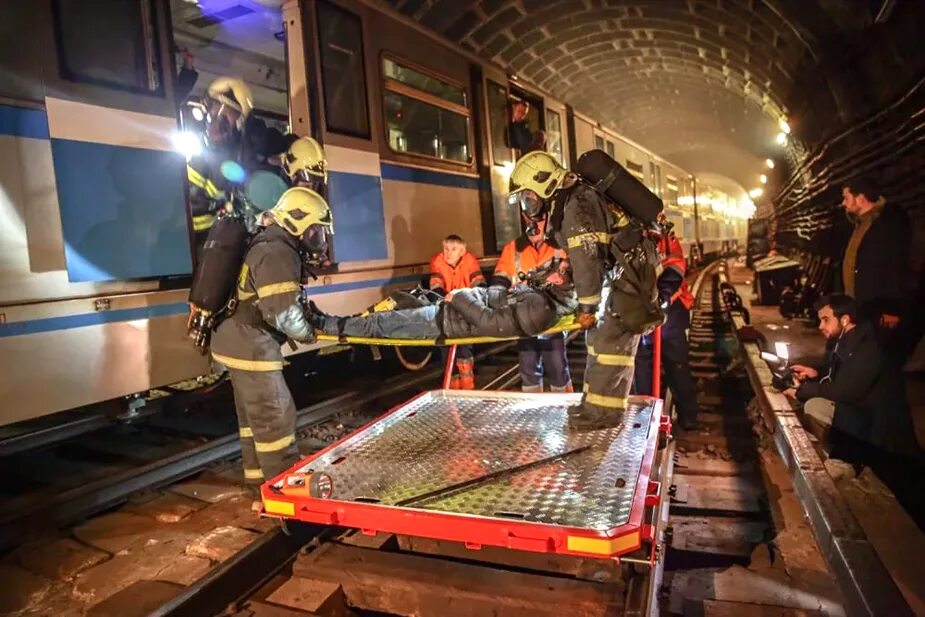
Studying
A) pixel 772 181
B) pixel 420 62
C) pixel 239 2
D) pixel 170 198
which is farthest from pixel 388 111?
pixel 772 181

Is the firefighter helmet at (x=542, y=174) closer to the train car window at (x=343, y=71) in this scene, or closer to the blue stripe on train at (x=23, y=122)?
the train car window at (x=343, y=71)

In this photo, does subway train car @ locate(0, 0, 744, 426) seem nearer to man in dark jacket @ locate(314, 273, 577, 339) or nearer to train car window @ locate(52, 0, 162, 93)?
train car window @ locate(52, 0, 162, 93)

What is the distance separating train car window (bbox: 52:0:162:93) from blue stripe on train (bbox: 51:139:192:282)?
0.41 metres

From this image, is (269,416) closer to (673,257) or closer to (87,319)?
(87,319)

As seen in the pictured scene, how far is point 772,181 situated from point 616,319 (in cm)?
2445

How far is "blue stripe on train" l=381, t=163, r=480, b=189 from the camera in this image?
5.84 metres

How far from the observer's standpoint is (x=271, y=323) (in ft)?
11.0

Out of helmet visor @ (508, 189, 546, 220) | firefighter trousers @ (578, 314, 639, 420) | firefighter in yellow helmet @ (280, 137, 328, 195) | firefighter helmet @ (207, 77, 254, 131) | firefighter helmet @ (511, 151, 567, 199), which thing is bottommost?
firefighter trousers @ (578, 314, 639, 420)

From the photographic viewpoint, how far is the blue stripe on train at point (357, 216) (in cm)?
516

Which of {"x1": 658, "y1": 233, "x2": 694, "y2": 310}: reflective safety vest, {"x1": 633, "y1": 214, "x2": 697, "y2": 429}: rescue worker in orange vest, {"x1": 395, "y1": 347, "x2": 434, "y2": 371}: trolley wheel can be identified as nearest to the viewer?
{"x1": 658, "y1": 233, "x2": 694, "y2": 310}: reflective safety vest

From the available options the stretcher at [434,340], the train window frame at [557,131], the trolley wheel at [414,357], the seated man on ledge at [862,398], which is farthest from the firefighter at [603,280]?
the train window frame at [557,131]

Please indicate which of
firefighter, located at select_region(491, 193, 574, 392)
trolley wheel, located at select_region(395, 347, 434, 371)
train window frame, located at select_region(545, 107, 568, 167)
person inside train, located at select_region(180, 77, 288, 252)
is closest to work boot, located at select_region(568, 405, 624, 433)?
firefighter, located at select_region(491, 193, 574, 392)

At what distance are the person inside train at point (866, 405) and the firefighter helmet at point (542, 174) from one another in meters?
2.26

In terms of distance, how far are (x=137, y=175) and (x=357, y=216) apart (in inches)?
73.9
